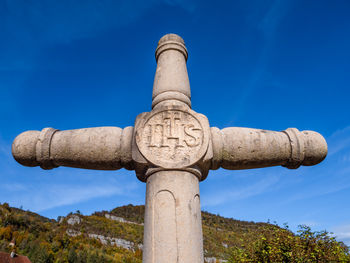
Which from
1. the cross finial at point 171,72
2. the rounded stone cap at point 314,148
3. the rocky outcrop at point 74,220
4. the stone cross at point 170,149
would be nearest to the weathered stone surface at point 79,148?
the stone cross at point 170,149


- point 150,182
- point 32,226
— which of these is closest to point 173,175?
point 150,182

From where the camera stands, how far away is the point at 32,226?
71.5 meters

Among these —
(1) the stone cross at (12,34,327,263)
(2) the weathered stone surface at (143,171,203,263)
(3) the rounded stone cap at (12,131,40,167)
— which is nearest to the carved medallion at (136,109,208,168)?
(1) the stone cross at (12,34,327,263)

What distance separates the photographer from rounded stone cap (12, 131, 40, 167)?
364cm

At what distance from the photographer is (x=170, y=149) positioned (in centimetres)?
341

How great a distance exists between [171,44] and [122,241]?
88.9 metres

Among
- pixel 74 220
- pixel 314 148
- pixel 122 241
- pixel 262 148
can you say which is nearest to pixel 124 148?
pixel 262 148

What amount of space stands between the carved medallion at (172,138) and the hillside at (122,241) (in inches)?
564

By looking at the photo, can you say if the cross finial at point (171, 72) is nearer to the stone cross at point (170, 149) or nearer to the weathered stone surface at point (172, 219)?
the stone cross at point (170, 149)

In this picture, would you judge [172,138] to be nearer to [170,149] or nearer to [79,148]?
[170,149]

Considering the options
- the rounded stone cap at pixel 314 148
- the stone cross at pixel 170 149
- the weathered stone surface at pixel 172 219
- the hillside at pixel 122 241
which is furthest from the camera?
the hillside at pixel 122 241

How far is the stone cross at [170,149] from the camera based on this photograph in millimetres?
3264

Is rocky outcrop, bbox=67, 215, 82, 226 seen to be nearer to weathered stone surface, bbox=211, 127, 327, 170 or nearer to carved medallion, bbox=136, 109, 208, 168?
carved medallion, bbox=136, 109, 208, 168

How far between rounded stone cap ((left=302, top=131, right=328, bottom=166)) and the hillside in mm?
13250
